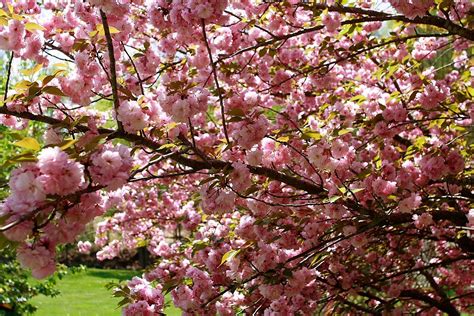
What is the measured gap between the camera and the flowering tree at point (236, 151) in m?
1.96

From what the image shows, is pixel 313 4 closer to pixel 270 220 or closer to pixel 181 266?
pixel 270 220

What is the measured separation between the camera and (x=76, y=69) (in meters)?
2.90

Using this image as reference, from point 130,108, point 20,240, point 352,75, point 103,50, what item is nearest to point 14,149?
point 352,75

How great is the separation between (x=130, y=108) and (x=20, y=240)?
0.86 meters

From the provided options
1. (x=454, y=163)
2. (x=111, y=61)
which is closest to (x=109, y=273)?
(x=454, y=163)

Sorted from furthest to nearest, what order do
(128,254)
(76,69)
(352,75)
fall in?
(128,254) → (352,75) → (76,69)

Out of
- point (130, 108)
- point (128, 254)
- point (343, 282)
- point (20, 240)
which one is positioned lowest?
point (20, 240)

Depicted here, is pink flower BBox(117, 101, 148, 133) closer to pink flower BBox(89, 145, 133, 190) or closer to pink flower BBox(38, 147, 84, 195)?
pink flower BBox(89, 145, 133, 190)

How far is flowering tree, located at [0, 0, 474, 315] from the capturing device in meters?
1.96

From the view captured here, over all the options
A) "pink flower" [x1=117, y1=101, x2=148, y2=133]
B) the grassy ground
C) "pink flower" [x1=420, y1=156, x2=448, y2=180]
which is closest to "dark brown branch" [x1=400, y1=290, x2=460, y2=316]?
"pink flower" [x1=420, y1=156, x2=448, y2=180]

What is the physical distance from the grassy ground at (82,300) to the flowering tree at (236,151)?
6510 mm

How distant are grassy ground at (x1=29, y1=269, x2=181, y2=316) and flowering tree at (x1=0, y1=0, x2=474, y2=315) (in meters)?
6.51

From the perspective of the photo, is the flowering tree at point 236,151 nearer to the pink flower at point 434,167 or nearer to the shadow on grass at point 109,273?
the pink flower at point 434,167

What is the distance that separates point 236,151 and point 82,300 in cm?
1434
